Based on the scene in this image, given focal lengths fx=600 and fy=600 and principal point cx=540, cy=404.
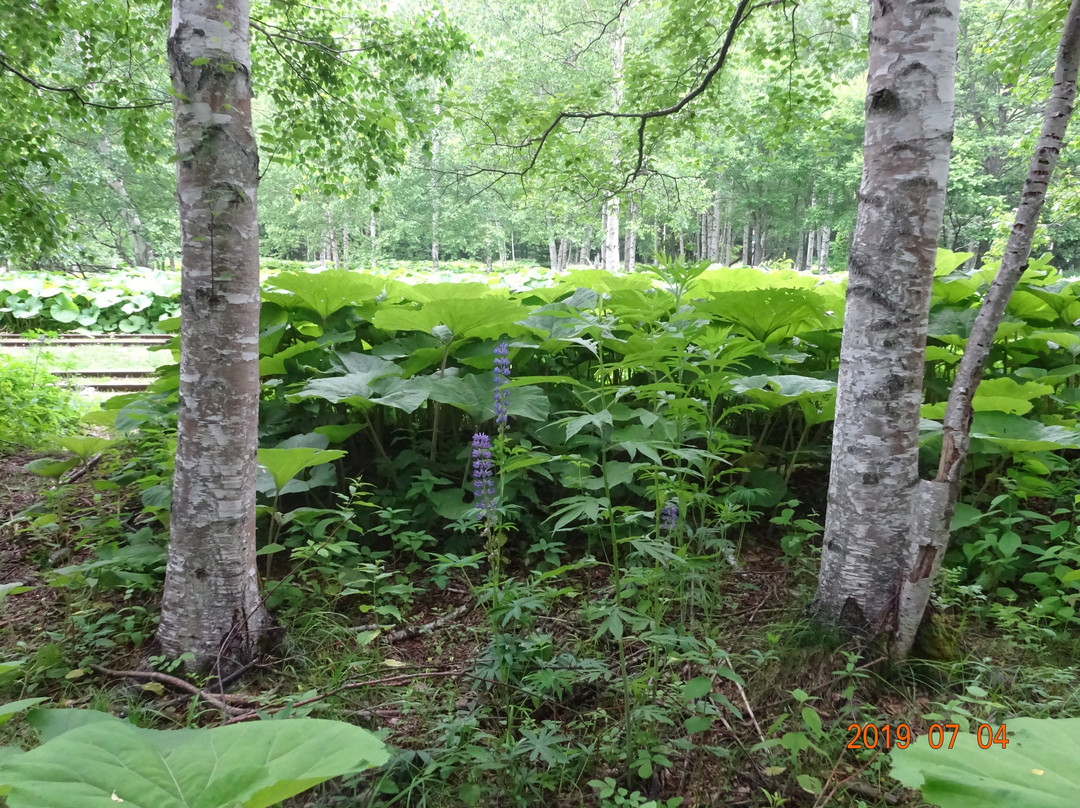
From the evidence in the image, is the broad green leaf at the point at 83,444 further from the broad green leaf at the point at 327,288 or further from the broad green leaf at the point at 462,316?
the broad green leaf at the point at 462,316

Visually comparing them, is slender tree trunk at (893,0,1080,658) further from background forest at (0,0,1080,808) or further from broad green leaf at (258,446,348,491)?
broad green leaf at (258,446,348,491)

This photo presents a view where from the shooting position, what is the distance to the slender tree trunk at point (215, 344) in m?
1.73

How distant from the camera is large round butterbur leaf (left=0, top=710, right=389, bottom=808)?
0.57 meters

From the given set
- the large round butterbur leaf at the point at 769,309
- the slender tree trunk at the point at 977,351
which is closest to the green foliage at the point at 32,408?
the large round butterbur leaf at the point at 769,309

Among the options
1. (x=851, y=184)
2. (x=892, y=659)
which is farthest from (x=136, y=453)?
(x=851, y=184)

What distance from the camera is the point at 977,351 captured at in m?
1.57

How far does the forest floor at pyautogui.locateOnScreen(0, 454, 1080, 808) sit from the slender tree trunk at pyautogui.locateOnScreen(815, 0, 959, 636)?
27 centimetres

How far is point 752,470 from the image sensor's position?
2.90m

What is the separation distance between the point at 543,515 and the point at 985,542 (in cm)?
181

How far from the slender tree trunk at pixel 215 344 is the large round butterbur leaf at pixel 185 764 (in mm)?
1341

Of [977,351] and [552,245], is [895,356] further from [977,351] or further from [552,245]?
[552,245]

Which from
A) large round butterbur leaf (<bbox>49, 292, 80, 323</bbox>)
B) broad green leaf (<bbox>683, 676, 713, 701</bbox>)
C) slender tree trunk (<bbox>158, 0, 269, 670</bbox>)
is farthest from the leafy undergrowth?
large round butterbur leaf (<bbox>49, 292, 80, 323</bbox>)

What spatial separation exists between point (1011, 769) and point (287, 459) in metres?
2.13
